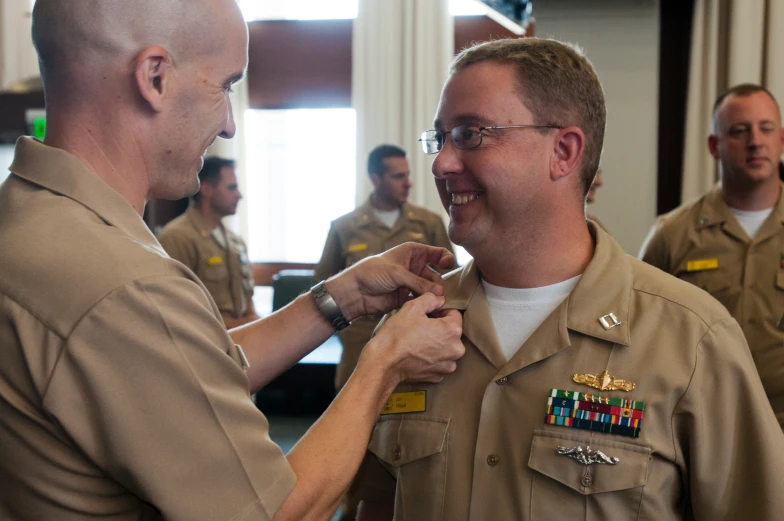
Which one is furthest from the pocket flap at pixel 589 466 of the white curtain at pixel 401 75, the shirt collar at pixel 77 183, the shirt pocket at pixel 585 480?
the white curtain at pixel 401 75

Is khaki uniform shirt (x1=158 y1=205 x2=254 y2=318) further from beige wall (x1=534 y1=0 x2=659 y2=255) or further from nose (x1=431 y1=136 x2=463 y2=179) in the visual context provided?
nose (x1=431 y1=136 x2=463 y2=179)

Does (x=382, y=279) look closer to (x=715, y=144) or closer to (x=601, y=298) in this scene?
(x=601, y=298)

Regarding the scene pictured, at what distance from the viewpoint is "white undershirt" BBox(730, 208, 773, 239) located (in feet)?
10.5

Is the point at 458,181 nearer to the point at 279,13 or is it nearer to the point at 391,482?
the point at 391,482

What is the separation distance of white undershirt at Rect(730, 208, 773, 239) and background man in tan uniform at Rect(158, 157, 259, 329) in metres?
3.18

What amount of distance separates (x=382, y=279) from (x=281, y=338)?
0.26m

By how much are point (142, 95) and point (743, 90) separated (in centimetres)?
283

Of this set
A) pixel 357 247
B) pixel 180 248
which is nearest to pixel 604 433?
pixel 357 247

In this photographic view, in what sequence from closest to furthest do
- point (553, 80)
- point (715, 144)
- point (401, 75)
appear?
point (553, 80)
point (715, 144)
point (401, 75)

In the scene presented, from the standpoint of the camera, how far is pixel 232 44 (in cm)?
125

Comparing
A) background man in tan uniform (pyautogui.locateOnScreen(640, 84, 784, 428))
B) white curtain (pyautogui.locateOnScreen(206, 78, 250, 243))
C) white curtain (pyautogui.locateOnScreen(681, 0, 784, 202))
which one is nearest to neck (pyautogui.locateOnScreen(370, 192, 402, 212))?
white curtain (pyautogui.locateOnScreen(681, 0, 784, 202))

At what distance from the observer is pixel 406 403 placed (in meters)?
1.59

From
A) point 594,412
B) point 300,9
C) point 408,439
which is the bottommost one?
point 408,439

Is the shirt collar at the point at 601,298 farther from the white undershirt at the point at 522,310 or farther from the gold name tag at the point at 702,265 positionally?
the gold name tag at the point at 702,265
